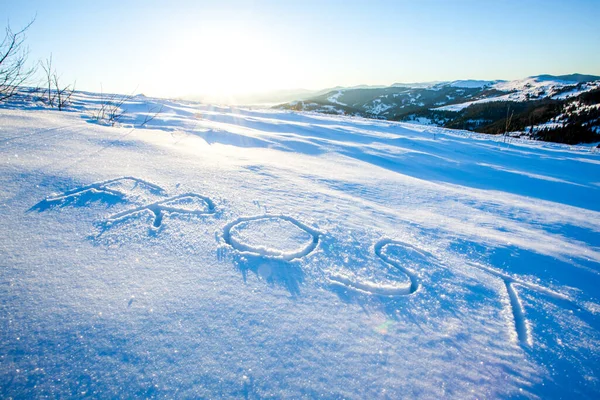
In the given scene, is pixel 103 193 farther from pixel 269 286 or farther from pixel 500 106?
pixel 500 106

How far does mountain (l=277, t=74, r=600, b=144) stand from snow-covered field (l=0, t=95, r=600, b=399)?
23.2 feet

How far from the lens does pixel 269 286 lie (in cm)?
119

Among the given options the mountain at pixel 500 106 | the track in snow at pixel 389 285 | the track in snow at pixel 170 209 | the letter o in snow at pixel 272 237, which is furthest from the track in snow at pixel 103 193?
the mountain at pixel 500 106

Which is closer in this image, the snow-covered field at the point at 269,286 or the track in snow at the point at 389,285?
the snow-covered field at the point at 269,286

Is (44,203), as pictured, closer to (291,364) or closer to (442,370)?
(291,364)

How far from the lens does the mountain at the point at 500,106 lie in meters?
15.9

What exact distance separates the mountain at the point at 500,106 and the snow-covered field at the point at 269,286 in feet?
23.2

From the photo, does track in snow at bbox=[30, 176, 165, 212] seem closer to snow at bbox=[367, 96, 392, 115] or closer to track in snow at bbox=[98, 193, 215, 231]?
track in snow at bbox=[98, 193, 215, 231]

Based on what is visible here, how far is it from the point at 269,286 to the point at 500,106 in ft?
166

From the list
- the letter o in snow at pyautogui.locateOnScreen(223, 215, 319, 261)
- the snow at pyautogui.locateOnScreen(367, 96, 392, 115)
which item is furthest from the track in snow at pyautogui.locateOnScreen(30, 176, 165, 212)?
the snow at pyautogui.locateOnScreen(367, 96, 392, 115)

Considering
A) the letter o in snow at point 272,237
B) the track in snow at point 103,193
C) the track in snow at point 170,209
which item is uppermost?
the track in snow at point 103,193

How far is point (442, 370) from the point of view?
93 centimetres

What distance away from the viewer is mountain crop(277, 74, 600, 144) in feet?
52.2

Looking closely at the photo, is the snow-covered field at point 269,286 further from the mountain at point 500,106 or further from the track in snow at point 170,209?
the mountain at point 500,106
